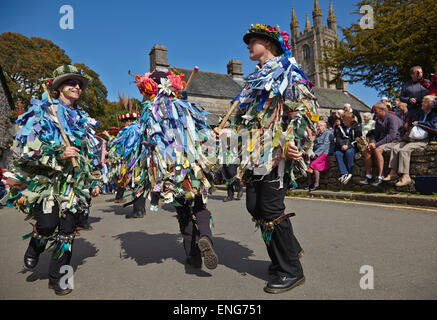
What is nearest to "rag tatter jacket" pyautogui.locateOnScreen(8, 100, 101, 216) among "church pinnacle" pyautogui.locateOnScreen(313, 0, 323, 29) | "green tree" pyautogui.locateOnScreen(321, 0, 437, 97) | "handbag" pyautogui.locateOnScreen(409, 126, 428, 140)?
"handbag" pyautogui.locateOnScreen(409, 126, 428, 140)

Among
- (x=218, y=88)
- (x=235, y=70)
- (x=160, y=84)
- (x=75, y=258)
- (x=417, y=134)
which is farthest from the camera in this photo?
(x=235, y=70)

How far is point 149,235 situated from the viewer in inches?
197

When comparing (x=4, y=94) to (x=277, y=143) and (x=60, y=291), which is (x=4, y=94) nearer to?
(x=60, y=291)

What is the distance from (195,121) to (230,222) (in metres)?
2.70

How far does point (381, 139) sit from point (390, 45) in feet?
28.4

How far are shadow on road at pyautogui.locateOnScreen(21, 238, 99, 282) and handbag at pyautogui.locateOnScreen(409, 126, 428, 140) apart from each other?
6.77 metres

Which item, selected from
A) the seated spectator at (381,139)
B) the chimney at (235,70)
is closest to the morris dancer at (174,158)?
the seated spectator at (381,139)

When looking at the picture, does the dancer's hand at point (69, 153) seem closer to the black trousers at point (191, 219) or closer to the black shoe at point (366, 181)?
the black trousers at point (191, 219)

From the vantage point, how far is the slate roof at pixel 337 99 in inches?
1453

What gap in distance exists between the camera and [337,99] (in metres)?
40.4

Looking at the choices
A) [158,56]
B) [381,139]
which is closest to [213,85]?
[158,56]

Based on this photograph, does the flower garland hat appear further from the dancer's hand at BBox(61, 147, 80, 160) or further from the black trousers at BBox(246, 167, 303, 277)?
the black trousers at BBox(246, 167, 303, 277)

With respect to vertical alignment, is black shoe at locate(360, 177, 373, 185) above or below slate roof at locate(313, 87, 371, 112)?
below

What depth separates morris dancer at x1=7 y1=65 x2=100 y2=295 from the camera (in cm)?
296
